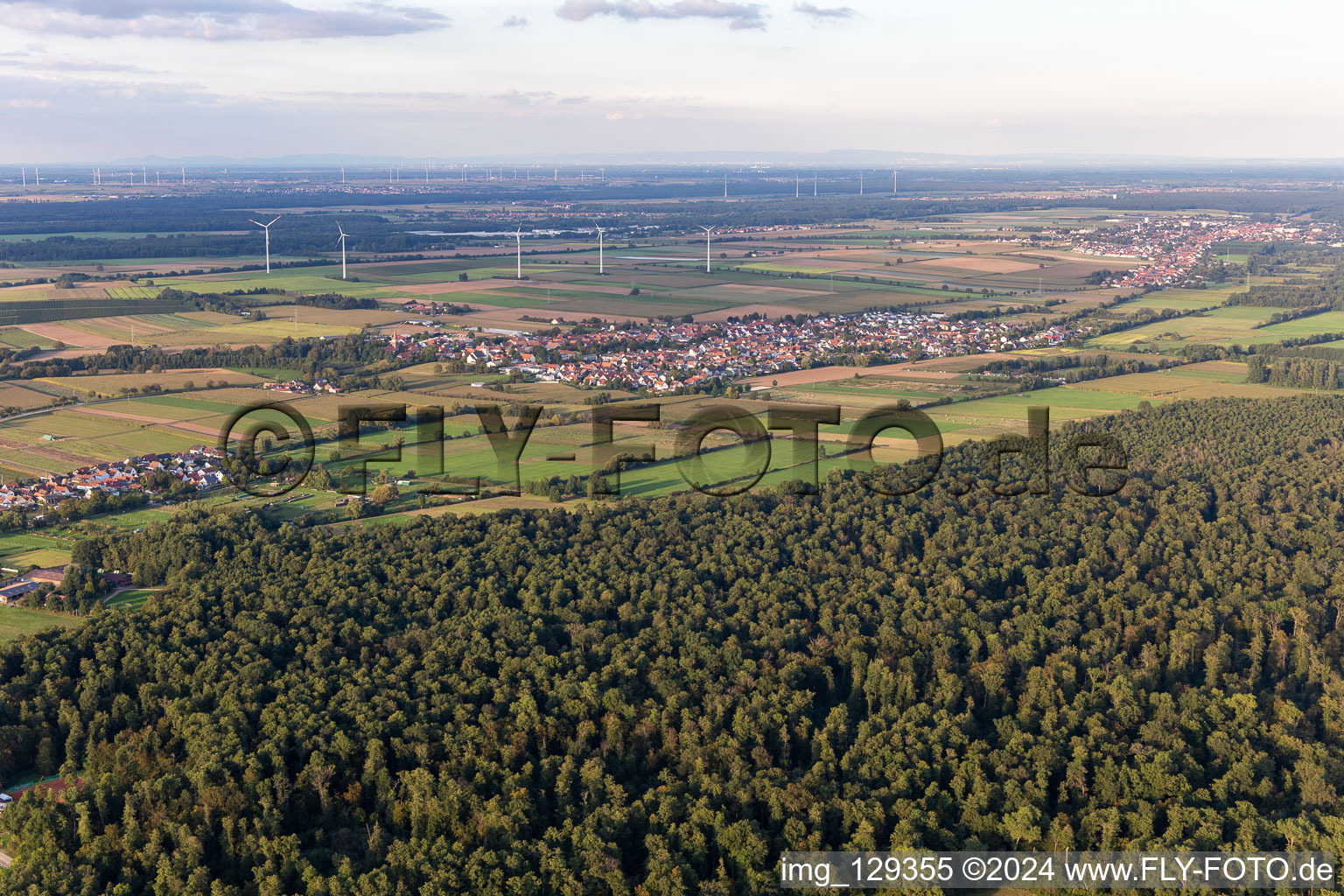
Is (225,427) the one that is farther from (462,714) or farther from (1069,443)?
(1069,443)

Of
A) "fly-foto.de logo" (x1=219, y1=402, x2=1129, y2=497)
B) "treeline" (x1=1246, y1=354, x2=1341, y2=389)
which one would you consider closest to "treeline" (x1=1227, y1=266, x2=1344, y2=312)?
"treeline" (x1=1246, y1=354, x2=1341, y2=389)

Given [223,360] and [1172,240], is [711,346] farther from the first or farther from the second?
[1172,240]

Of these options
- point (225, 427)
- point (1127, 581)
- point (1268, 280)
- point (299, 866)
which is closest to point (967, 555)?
point (1127, 581)

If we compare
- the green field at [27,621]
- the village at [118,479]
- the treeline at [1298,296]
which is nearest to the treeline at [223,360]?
the village at [118,479]

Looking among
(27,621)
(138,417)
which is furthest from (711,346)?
(27,621)

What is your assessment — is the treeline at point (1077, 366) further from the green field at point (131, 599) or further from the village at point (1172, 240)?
the green field at point (131, 599)

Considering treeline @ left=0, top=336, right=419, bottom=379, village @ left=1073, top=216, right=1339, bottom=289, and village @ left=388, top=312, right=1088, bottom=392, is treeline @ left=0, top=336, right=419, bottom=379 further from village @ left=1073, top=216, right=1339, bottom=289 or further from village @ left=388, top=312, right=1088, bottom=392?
village @ left=1073, top=216, right=1339, bottom=289
